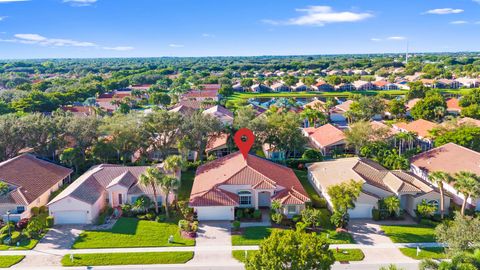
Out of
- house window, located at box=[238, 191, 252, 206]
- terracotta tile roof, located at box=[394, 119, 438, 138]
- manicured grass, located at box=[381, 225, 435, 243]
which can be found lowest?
manicured grass, located at box=[381, 225, 435, 243]

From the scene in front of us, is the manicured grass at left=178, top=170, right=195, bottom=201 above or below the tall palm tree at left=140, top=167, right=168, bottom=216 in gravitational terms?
below

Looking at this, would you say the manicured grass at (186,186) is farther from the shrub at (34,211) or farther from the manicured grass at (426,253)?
the manicured grass at (426,253)

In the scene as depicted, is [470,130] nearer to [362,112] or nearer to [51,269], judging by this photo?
[362,112]

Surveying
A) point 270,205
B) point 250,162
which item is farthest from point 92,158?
point 270,205

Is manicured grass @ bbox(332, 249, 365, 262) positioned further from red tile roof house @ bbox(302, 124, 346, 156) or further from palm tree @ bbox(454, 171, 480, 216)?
red tile roof house @ bbox(302, 124, 346, 156)

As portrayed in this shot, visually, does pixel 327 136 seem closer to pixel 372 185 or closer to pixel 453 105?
pixel 372 185

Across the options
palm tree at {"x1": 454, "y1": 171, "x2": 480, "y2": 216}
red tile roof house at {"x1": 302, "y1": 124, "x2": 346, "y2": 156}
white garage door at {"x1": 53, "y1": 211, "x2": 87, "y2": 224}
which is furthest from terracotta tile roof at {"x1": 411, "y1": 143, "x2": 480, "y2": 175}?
white garage door at {"x1": 53, "y1": 211, "x2": 87, "y2": 224}
